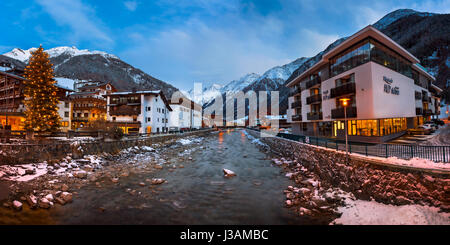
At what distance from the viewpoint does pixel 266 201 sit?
1020 cm

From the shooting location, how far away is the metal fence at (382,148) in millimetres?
10703

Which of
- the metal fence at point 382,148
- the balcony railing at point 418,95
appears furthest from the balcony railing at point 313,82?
the balcony railing at point 418,95

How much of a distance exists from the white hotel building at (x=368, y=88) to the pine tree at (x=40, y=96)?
4083 centimetres

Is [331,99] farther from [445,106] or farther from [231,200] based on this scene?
[445,106]

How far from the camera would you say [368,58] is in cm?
2205

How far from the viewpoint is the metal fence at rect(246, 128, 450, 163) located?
10703 mm

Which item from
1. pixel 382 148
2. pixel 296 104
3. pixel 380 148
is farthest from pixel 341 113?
pixel 296 104

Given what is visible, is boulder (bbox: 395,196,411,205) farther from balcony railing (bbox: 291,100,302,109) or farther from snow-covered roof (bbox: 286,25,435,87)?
balcony railing (bbox: 291,100,302,109)

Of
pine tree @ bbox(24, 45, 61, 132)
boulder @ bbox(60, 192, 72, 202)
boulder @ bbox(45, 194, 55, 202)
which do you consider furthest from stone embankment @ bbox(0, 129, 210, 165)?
boulder @ bbox(60, 192, 72, 202)

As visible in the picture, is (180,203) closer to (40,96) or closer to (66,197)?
(66,197)

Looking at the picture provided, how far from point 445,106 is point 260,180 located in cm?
9579

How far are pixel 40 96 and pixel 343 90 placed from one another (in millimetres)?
42872
